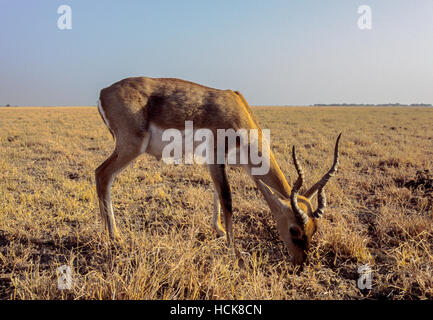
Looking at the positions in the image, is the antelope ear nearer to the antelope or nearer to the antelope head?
the antelope head

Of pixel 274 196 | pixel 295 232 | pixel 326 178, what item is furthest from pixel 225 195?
pixel 326 178

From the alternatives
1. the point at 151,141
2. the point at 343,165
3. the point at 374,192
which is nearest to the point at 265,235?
the point at 151,141

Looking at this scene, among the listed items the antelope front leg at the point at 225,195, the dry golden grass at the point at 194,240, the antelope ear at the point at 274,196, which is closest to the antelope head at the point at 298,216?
the antelope ear at the point at 274,196

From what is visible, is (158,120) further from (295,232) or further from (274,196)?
(295,232)

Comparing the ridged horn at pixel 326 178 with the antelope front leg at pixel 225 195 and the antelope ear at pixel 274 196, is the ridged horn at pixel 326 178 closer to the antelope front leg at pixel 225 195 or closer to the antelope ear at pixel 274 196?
the antelope ear at pixel 274 196

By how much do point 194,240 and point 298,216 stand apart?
1383 mm

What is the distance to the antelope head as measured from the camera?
3307mm

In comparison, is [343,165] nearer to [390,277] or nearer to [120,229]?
[390,277]

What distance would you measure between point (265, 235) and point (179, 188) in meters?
3.02

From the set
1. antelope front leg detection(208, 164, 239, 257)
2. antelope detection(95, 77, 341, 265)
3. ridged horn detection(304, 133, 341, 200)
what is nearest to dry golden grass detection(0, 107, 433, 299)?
antelope front leg detection(208, 164, 239, 257)

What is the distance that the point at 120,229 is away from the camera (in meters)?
4.60

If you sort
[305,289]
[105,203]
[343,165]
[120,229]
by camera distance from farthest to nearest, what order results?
[343,165], [120,229], [105,203], [305,289]

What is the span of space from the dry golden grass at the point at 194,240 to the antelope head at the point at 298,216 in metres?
0.30

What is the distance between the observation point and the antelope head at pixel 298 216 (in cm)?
331
